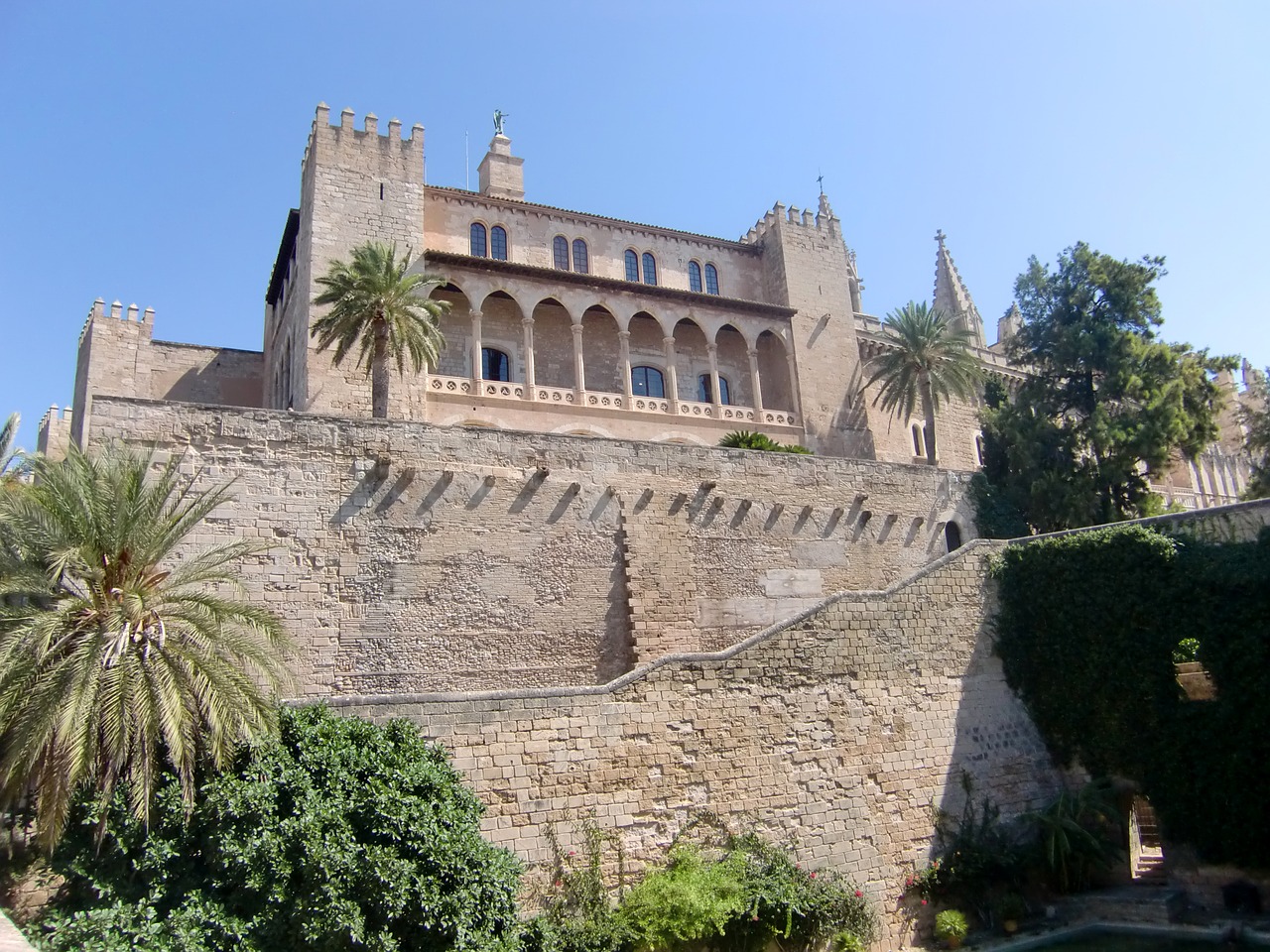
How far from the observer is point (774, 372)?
3584 centimetres

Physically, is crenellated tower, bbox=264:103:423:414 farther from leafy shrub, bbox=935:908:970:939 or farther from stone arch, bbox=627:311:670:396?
leafy shrub, bbox=935:908:970:939

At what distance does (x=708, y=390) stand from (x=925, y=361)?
765 cm

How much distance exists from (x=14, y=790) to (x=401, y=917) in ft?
14.7

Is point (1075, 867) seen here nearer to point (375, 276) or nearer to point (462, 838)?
point (462, 838)

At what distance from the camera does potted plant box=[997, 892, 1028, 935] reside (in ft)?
51.8

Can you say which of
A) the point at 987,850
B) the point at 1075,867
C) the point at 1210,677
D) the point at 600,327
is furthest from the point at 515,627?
the point at 600,327

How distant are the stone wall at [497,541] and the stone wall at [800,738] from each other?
4.06m

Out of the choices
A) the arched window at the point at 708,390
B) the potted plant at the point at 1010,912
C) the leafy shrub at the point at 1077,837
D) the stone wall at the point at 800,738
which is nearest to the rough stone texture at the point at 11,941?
the stone wall at the point at 800,738

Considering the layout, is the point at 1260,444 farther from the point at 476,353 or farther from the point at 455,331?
the point at 455,331

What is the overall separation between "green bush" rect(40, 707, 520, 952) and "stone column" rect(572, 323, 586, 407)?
63.9 ft

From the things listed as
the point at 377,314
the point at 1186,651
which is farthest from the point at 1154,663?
the point at 377,314

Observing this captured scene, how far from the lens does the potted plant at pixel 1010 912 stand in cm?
1578

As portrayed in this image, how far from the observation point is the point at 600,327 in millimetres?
33188

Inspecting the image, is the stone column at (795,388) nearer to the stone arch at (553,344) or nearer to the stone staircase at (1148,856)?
the stone arch at (553,344)
